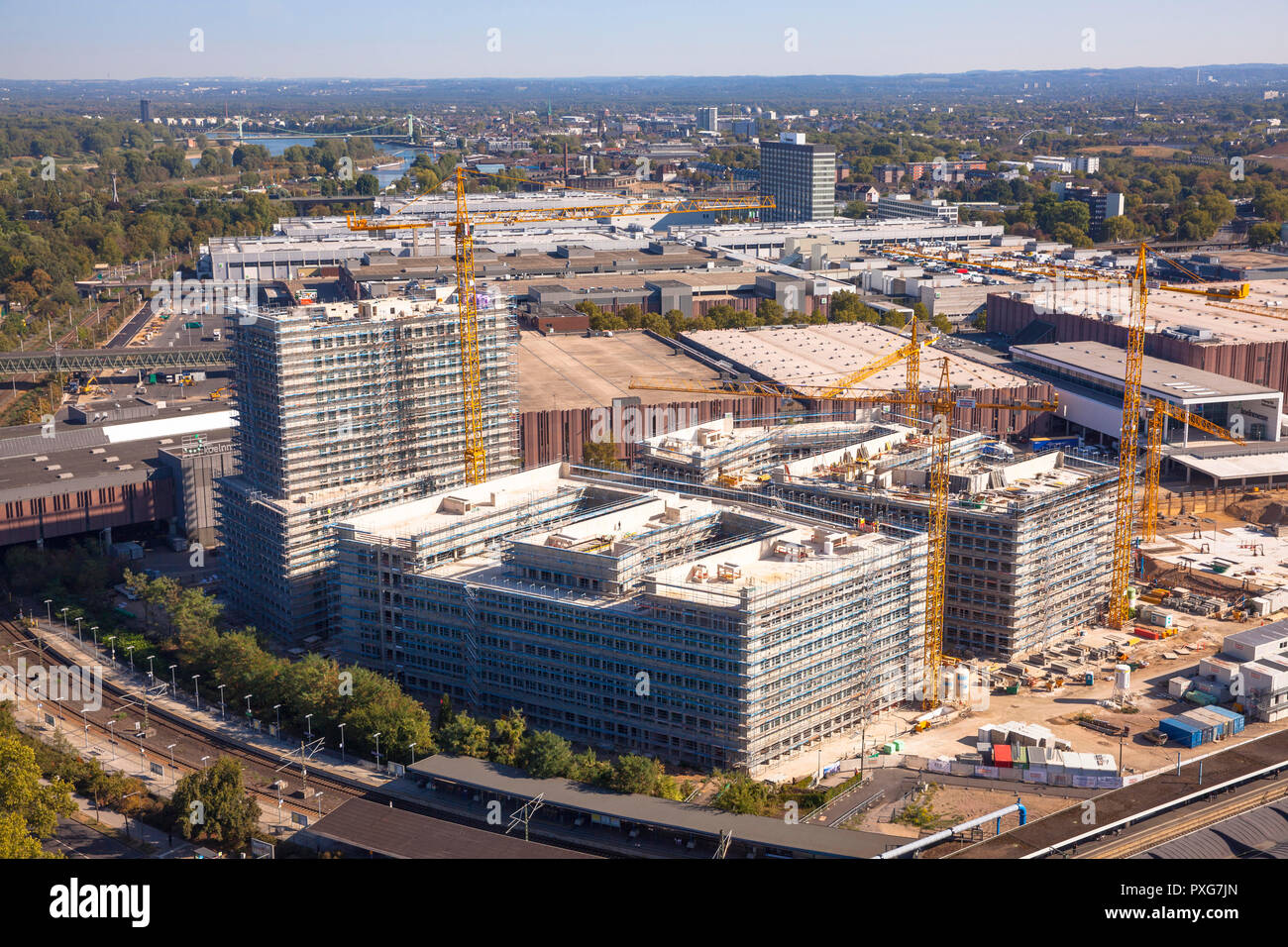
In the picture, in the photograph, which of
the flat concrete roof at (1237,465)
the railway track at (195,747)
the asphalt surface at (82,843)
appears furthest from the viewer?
the flat concrete roof at (1237,465)

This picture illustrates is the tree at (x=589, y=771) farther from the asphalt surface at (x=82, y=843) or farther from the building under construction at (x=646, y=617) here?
the asphalt surface at (x=82, y=843)

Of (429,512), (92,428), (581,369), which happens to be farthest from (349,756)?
(581,369)

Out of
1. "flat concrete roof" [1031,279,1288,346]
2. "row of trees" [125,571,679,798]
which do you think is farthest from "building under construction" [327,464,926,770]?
"flat concrete roof" [1031,279,1288,346]

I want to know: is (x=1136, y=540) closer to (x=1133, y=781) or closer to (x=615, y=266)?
(x=1133, y=781)

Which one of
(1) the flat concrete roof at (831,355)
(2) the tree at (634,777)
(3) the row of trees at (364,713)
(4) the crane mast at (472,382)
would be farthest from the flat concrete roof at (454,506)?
(1) the flat concrete roof at (831,355)

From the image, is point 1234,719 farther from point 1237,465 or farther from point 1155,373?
point 1155,373

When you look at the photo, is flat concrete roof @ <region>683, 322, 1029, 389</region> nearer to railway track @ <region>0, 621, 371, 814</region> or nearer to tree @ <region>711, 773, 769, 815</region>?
tree @ <region>711, 773, 769, 815</region>

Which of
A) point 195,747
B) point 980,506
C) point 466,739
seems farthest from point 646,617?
point 980,506
